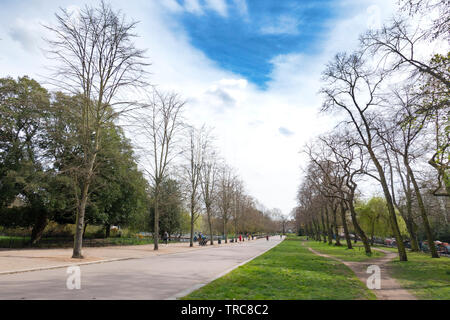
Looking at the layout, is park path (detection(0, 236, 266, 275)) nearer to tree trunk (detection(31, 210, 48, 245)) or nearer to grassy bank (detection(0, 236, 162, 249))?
grassy bank (detection(0, 236, 162, 249))

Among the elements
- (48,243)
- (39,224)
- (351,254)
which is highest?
(39,224)

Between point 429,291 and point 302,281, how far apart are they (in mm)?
3743

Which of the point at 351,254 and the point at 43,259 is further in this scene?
the point at 351,254

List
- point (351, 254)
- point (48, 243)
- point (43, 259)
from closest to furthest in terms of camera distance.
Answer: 1. point (43, 259)
2. point (351, 254)
3. point (48, 243)

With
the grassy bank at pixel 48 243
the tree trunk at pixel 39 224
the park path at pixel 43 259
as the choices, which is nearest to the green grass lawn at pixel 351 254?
the park path at pixel 43 259

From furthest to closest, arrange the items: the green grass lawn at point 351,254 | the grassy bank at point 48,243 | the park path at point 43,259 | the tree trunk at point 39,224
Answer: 1. the tree trunk at point 39,224
2. the grassy bank at point 48,243
3. the green grass lawn at point 351,254
4. the park path at point 43,259

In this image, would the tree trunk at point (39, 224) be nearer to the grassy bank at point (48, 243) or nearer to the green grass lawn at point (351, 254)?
the grassy bank at point (48, 243)

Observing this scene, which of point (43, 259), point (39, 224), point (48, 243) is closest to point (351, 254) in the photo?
point (43, 259)

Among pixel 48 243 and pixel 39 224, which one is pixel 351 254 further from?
pixel 39 224

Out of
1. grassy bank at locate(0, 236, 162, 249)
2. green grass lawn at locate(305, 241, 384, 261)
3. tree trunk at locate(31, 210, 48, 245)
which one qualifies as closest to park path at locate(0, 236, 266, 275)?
grassy bank at locate(0, 236, 162, 249)

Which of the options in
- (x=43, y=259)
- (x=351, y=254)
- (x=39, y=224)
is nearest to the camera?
(x=43, y=259)

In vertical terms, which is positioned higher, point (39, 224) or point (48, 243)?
point (39, 224)

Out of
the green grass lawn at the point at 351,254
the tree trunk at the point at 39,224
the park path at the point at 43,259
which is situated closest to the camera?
the park path at the point at 43,259

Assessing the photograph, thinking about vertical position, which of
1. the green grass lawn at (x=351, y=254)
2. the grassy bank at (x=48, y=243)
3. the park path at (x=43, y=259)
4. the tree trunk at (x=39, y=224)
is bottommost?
the green grass lawn at (x=351, y=254)
